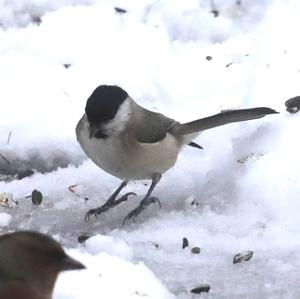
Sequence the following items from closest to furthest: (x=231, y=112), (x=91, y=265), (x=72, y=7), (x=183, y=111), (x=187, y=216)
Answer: (x=91, y=265) → (x=187, y=216) → (x=231, y=112) → (x=183, y=111) → (x=72, y=7)

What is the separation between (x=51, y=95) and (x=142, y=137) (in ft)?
3.77

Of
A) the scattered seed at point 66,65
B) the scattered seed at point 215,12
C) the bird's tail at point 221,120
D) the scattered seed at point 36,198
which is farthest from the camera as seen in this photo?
the scattered seed at point 215,12

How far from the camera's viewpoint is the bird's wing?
4.88m

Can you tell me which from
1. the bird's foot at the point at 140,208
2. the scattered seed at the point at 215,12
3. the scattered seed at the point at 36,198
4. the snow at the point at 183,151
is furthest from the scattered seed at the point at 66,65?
the bird's foot at the point at 140,208

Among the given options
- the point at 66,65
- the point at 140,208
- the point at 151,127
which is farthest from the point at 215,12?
the point at 140,208

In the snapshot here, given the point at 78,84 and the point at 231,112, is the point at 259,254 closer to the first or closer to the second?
the point at 231,112

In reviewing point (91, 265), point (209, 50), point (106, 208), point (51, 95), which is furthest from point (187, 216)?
point (209, 50)

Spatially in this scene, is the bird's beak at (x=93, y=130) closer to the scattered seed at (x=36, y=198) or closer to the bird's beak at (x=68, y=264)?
the scattered seed at (x=36, y=198)

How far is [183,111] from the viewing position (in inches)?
228

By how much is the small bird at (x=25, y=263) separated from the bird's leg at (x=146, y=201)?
195cm

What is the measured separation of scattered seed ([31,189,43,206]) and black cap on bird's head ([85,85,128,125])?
522 mm

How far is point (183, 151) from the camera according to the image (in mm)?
5477

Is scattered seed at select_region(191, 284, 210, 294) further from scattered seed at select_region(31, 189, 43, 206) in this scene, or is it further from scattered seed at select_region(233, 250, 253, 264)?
scattered seed at select_region(31, 189, 43, 206)

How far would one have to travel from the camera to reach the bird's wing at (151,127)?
488 centimetres
